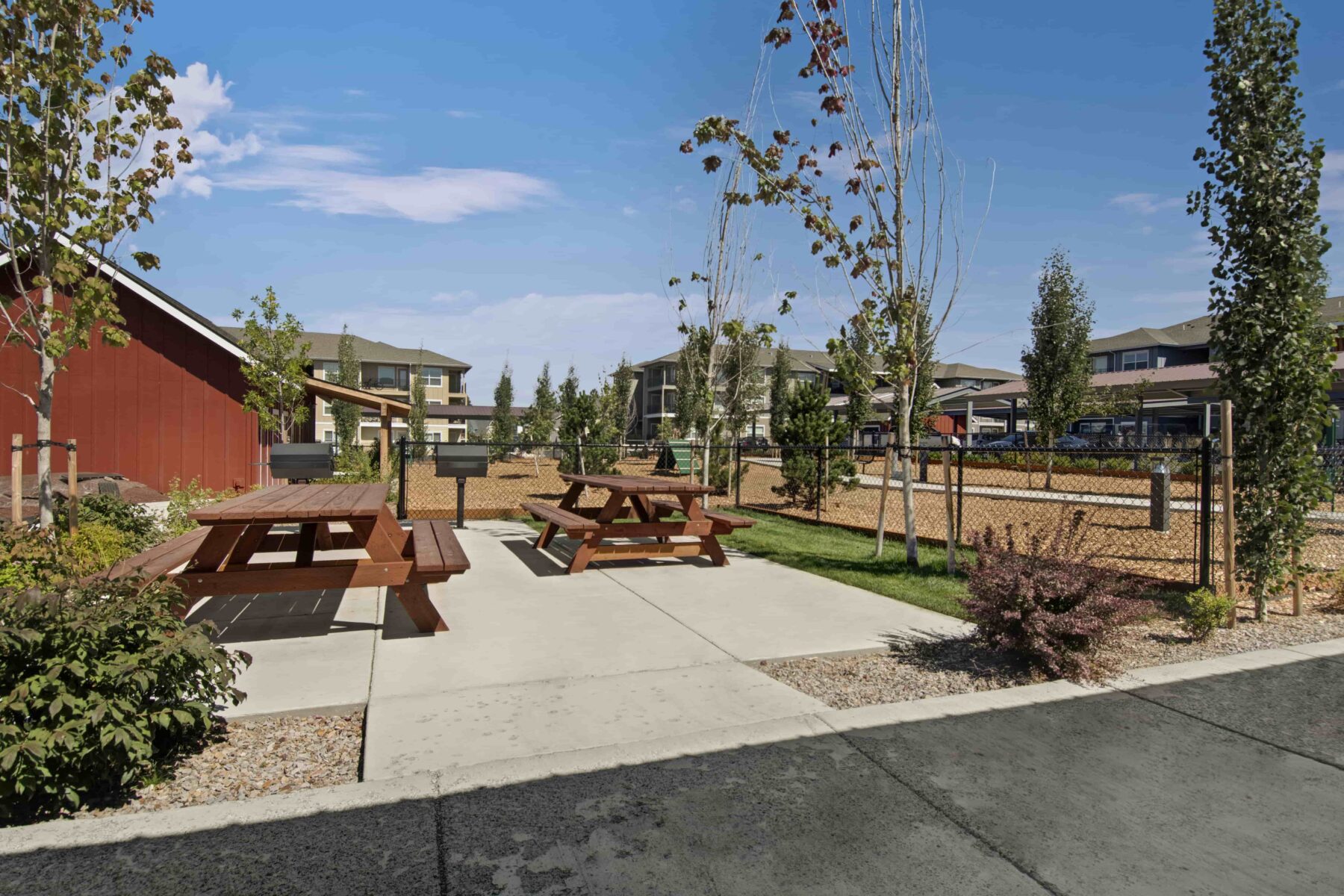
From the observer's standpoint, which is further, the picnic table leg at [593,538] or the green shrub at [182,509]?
the green shrub at [182,509]

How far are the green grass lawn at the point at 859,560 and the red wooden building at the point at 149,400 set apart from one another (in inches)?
264

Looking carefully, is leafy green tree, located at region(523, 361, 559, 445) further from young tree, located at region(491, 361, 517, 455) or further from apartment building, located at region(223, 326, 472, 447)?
apartment building, located at region(223, 326, 472, 447)

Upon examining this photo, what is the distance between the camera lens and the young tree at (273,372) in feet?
51.3

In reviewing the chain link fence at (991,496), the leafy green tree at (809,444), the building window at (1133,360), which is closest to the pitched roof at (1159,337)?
the building window at (1133,360)

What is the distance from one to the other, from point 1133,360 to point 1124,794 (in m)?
56.4

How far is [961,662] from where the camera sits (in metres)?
4.88

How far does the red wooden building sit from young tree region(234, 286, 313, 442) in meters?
0.67

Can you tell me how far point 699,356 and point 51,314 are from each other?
971 centimetres

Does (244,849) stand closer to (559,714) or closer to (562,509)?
(559,714)

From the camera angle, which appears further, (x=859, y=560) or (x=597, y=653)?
(x=859, y=560)

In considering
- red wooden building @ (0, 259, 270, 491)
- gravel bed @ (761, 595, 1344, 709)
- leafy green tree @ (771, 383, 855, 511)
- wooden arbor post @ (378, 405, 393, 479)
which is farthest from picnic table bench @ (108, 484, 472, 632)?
leafy green tree @ (771, 383, 855, 511)

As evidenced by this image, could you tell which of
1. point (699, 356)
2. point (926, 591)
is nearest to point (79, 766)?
point (926, 591)

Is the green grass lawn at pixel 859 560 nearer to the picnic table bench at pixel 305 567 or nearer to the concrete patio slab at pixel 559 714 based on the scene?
the concrete patio slab at pixel 559 714

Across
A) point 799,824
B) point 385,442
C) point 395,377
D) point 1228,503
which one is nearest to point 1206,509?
point 1228,503
